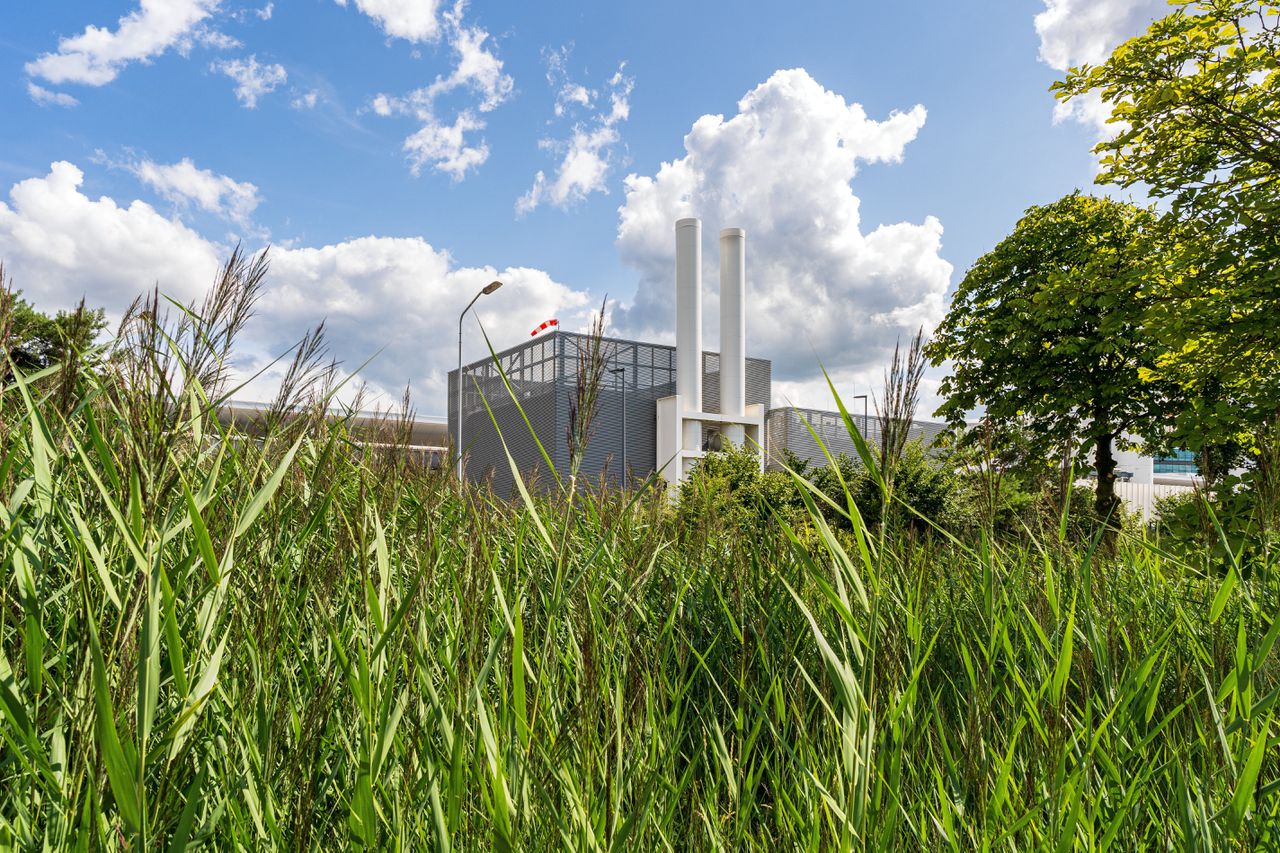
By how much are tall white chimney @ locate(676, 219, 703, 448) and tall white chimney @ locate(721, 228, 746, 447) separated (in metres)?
1.24

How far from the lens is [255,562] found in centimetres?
164

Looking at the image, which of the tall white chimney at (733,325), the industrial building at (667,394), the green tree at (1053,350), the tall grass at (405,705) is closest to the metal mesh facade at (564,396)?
the industrial building at (667,394)

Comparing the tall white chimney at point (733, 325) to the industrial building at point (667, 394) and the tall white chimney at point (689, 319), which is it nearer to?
the industrial building at point (667, 394)

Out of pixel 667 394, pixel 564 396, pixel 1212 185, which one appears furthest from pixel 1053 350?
pixel 667 394

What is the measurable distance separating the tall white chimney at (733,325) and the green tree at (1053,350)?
1376cm

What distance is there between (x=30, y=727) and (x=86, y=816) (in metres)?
0.19

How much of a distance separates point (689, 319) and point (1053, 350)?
Answer: 17.3 meters

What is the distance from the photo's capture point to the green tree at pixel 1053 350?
1236 cm

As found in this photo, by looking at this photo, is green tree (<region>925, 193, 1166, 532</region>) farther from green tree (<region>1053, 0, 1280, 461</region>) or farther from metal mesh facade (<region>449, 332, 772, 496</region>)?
metal mesh facade (<region>449, 332, 772, 496</region>)

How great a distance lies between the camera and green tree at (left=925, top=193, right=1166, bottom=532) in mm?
12359

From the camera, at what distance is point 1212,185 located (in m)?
5.77

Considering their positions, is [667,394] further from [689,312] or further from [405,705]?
[405,705]

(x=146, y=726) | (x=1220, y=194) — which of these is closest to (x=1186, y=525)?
(x=1220, y=194)

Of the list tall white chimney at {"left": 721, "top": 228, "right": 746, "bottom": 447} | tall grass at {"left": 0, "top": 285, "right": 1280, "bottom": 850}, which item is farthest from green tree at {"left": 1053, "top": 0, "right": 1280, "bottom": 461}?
tall white chimney at {"left": 721, "top": 228, "right": 746, "bottom": 447}
